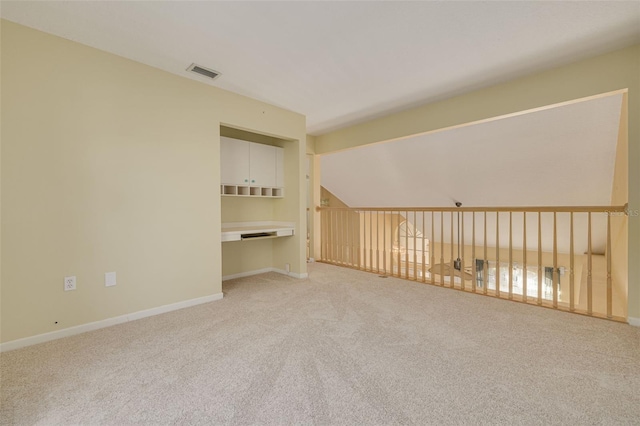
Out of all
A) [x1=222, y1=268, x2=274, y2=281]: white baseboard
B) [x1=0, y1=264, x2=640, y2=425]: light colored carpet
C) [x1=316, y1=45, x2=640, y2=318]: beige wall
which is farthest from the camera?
[x1=222, y1=268, x2=274, y2=281]: white baseboard

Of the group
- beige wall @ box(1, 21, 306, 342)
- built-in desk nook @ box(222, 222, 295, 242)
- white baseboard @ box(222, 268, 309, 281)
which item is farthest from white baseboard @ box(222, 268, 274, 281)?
beige wall @ box(1, 21, 306, 342)

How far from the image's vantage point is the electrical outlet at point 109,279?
240cm

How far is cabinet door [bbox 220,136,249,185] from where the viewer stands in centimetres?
350

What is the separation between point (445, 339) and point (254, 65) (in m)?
2.90

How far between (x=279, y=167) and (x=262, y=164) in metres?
0.30

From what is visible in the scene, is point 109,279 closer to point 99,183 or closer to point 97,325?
point 97,325

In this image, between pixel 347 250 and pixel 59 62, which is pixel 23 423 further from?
pixel 347 250

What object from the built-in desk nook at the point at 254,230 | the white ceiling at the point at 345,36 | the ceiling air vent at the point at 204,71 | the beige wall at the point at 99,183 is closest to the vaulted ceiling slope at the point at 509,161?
the white ceiling at the point at 345,36

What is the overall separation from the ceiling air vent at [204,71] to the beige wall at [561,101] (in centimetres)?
248

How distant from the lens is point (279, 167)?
412cm

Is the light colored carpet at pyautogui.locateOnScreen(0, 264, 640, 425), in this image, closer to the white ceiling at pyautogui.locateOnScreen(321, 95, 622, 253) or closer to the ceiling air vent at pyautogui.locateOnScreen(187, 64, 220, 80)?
the white ceiling at pyautogui.locateOnScreen(321, 95, 622, 253)

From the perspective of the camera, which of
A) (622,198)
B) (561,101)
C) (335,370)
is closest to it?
(335,370)

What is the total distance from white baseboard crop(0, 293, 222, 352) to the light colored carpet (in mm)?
101

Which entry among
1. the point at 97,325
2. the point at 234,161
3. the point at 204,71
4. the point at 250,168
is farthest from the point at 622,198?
the point at 97,325
